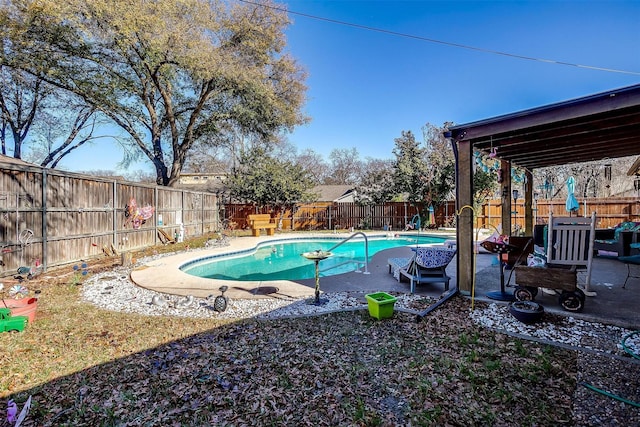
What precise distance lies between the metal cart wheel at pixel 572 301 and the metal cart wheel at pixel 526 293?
0.33m

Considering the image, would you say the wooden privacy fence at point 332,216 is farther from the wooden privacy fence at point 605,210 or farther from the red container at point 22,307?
the red container at point 22,307

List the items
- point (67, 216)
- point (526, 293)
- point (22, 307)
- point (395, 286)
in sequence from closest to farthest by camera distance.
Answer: point (22, 307)
point (526, 293)
point (395, 286)
point (67, 216)

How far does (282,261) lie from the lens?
9.59 meters

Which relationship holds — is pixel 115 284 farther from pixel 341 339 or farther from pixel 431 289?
pixel 431 289

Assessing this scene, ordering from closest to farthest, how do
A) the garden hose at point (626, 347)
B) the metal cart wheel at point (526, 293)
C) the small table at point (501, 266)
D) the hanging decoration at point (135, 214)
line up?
the garden hose at point (626, 347), the metal cart wheel at point (526, 293), the small table at point (501, 266), the hanging decoration at point (135, 214)

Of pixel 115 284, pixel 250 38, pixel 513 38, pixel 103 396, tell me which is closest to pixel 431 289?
pixel 103 396

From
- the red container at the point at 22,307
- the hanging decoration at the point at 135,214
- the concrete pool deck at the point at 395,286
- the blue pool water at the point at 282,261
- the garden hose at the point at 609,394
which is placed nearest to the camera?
the garden hose at the point at 609,394

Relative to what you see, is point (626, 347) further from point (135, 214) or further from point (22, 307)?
point (135, 214)

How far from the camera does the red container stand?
3502 mm

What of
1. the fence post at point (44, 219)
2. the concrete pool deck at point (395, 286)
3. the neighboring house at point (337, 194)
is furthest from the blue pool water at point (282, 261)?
the neighboring house at point (337, 194)

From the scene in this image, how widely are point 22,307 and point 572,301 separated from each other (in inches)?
249

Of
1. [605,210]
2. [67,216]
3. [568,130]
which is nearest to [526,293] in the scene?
[568,130]

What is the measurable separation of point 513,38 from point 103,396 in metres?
10.5

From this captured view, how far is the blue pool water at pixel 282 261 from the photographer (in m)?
7.66
